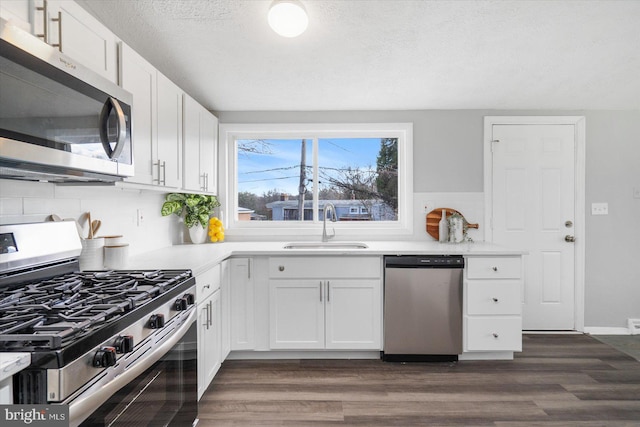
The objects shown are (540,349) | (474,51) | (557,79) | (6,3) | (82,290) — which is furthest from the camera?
(540,349)

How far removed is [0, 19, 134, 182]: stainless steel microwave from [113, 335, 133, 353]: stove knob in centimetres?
59

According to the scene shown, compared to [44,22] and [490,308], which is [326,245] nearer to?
[490,308]

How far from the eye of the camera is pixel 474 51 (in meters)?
2.25

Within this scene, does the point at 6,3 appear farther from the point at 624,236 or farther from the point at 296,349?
the point at 624,236

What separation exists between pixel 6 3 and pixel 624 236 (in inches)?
181

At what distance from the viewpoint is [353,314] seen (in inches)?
111

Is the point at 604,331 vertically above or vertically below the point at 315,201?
below

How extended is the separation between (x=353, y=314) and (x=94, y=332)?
2078 millimetres

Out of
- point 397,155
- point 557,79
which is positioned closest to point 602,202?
point 557,79

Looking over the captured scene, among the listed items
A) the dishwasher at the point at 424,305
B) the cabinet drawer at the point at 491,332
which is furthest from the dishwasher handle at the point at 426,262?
the cabinet drawer at the point at 491,332

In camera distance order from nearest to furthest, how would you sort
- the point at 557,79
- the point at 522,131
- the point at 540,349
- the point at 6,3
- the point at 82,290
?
the point at 6,3, the point at 82,290, the point at 557,79, the point at 540,349, the point at 522,131

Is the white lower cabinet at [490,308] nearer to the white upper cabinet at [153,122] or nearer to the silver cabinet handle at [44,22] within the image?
the white upper cabinet at [153,122]

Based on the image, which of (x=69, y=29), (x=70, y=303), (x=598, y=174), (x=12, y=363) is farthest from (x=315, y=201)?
(x=12, y=363)

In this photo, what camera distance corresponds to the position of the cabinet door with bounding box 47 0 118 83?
4.37 feet
